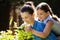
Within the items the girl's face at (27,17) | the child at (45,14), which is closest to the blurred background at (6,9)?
the child at (45,14)

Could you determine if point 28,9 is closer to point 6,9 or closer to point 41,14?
point 41,14

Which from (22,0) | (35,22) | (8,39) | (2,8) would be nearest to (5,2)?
(2,8)

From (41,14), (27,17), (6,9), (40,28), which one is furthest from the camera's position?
(6,9)

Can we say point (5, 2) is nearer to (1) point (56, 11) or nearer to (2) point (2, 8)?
(2) point (2, 8)

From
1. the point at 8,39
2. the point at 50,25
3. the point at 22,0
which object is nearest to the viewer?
the point at 50,25

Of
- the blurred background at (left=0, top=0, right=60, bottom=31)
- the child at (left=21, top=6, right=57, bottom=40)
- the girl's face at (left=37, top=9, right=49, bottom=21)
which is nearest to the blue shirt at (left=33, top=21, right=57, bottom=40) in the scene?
the child at (left=21, top=6, right=57, bottom=40)

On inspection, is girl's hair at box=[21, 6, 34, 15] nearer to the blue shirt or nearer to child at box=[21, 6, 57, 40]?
child at box=[21, 6, 57, 40]

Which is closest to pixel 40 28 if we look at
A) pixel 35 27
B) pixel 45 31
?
pixel 35 27

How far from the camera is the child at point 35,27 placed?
4.21 m

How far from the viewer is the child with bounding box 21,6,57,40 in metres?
4.21

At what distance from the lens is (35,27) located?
176 inches

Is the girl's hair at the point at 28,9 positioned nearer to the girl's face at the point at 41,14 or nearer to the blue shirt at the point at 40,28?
the girl's face at the point at 41,14

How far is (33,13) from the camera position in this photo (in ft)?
14.3

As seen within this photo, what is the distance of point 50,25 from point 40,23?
238 millimetres
